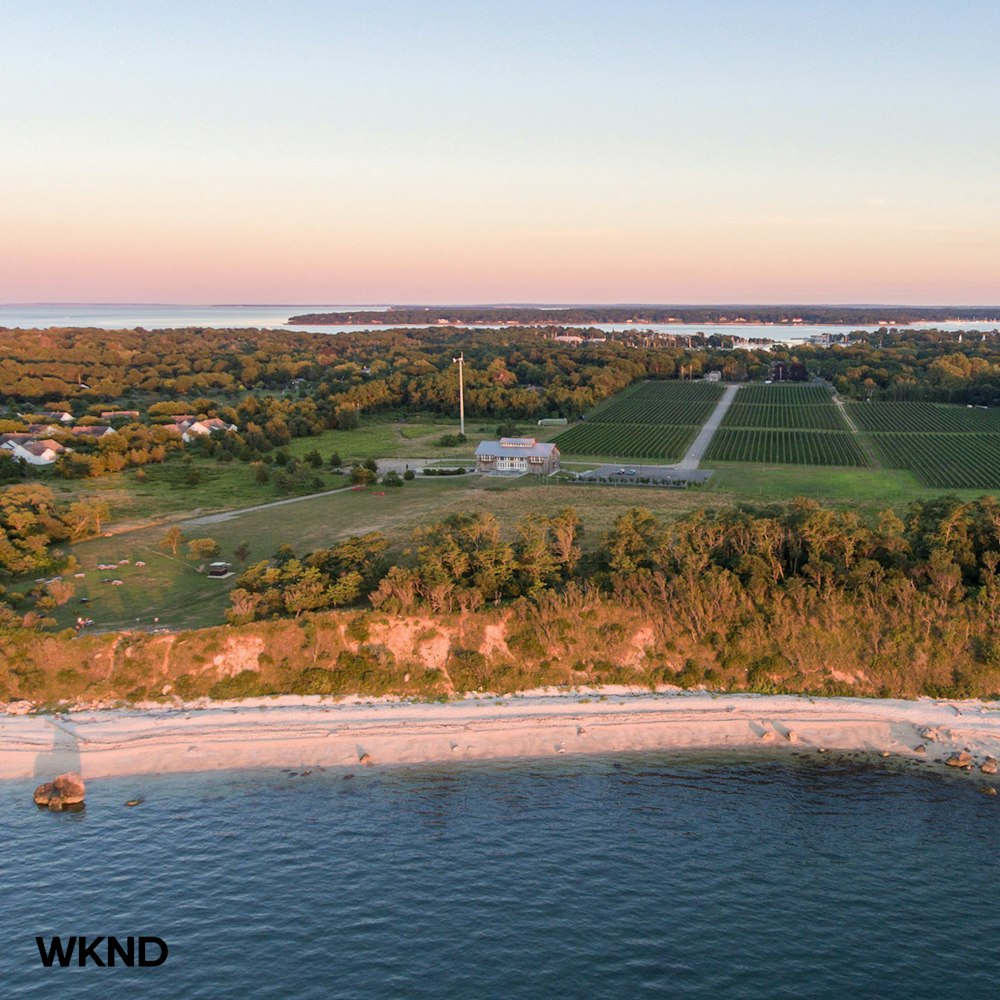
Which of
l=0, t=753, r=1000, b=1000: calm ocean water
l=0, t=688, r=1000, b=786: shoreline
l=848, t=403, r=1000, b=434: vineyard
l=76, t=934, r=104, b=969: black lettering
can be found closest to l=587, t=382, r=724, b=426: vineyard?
l=848, t=403, r=1000, b=434: vineyard

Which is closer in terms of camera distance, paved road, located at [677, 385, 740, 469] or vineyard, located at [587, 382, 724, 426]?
paved road, located at [677, 385, 740, 469]

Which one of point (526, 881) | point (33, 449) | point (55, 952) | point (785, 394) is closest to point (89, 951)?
point (55, 952)

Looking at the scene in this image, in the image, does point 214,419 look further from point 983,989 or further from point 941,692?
point 983,989

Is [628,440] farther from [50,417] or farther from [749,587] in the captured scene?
[50,417]

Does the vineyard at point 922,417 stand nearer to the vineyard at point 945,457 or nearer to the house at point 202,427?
the vineyard at point 945,457

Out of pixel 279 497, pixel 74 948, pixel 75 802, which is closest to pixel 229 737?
pixel 75 802

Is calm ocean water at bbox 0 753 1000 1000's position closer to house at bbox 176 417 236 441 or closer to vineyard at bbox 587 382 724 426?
house at bbox 176 417 236 441

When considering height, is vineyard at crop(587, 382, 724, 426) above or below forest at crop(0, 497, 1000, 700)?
above
